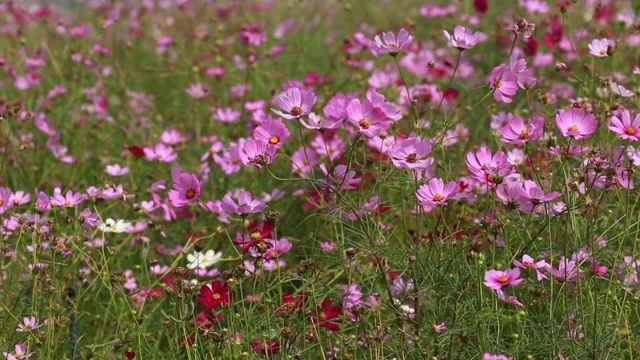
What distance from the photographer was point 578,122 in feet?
6.22

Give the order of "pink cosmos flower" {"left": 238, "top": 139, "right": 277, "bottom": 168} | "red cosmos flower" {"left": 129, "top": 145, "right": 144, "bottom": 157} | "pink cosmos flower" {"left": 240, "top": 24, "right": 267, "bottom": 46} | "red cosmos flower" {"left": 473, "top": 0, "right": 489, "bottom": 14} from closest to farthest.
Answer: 1. "pink cosmos flower" {"left": 238, "top": 139, "right": 277, "bottom": 168}
2. "red cosmos flower" {"left": 129, "top": 145, "right": 144, "bottom": 157}
3. "red cosmos flower" {"left": 473, "top": 0, "right": 489, "bottom": 14}
4. "pink cosmos flower" {"left": 240, "top": 24, "right": 267, "bottom": 46}

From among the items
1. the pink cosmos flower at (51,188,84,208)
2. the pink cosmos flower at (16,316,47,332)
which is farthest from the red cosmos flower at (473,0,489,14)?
the pink cosmos flower at (16,316,47,332)

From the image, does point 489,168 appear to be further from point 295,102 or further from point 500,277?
point 295,102

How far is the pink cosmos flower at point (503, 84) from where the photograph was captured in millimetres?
1978

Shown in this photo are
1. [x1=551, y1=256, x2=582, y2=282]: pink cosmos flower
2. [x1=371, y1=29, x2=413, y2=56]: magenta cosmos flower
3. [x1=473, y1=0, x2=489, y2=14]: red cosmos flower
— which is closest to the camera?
[x1=551, y1=256, x2=582, y2=282]: pink cosmos flower

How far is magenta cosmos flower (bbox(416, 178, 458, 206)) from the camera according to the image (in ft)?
5.93

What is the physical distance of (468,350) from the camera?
6.08 feet

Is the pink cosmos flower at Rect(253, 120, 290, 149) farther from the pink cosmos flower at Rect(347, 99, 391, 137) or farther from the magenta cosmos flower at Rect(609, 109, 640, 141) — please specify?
the magenta cosmos flower at Rect(609, 109, 640, 141)

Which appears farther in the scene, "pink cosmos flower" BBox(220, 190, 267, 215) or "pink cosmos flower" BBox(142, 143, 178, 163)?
"pink cosmos flower" BBox(142, 143, 178, 163)

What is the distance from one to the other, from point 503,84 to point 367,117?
341 mm

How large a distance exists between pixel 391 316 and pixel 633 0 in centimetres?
199

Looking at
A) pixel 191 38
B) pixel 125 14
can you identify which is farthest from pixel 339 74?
pixel 125 14

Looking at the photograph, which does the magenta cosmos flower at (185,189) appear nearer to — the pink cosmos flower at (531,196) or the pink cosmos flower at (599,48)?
the pink cosmos flower at (531,196)

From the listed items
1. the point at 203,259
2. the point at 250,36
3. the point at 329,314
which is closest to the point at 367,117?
the point at 329,314
